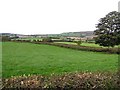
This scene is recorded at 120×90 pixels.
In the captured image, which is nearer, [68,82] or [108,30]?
[68,82]

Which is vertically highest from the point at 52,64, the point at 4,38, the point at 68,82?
the point at 4,38

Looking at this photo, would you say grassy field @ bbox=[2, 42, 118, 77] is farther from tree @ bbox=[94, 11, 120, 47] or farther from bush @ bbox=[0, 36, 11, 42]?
bush @ bbox=[0, 36, 11, 42]

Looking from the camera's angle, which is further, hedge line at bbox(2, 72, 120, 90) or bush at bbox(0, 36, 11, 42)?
bush at bbox(0, 36, 11, 42)

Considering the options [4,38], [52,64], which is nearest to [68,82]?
[52,64]

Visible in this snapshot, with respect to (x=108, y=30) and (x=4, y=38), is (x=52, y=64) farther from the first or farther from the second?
Result: (x=4, y=38)

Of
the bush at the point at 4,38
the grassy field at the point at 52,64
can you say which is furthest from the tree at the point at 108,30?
the bush at the point at 4,38

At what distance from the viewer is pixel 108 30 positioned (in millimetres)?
30734

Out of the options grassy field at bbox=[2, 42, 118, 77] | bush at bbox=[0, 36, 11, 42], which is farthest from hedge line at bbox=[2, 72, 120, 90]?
bush at bbox=[0, 36, 11, 42]

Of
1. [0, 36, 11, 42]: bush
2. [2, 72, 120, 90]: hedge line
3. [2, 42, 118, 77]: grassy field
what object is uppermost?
[0, 36, 11, 42]: bush

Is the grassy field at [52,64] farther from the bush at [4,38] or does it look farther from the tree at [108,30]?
the bush at [4,38]

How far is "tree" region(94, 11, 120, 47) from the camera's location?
96.8ft

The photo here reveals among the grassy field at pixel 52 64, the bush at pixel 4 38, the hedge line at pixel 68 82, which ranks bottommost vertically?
the grassy field at pixel 52 64

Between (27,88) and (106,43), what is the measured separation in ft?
79.5

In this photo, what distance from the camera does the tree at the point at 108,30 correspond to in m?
29.5
